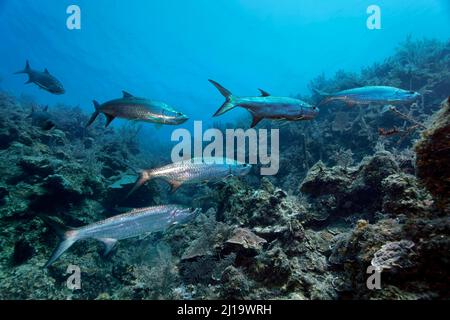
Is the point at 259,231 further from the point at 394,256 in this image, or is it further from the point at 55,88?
the point at 55,88

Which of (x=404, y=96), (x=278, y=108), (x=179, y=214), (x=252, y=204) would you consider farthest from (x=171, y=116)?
(x=404, y=96)

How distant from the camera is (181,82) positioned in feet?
330

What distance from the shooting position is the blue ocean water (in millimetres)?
57719

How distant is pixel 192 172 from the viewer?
5238 mm

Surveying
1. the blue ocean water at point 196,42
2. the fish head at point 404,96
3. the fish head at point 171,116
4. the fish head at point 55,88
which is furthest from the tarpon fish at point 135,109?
the blue ocean water at point 196,42

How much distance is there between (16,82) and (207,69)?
75294mm

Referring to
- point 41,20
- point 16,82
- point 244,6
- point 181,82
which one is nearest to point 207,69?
point 181,82

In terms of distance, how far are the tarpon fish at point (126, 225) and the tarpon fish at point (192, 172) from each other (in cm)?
46

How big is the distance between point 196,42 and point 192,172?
8727 cm

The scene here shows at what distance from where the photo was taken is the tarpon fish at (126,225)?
4363 mm

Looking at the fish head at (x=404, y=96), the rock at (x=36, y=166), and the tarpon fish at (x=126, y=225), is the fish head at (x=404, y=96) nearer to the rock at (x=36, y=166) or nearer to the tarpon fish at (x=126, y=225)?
the tarpon fish at (x=126, y=225)

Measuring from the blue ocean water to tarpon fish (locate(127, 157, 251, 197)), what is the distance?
53.7 m
